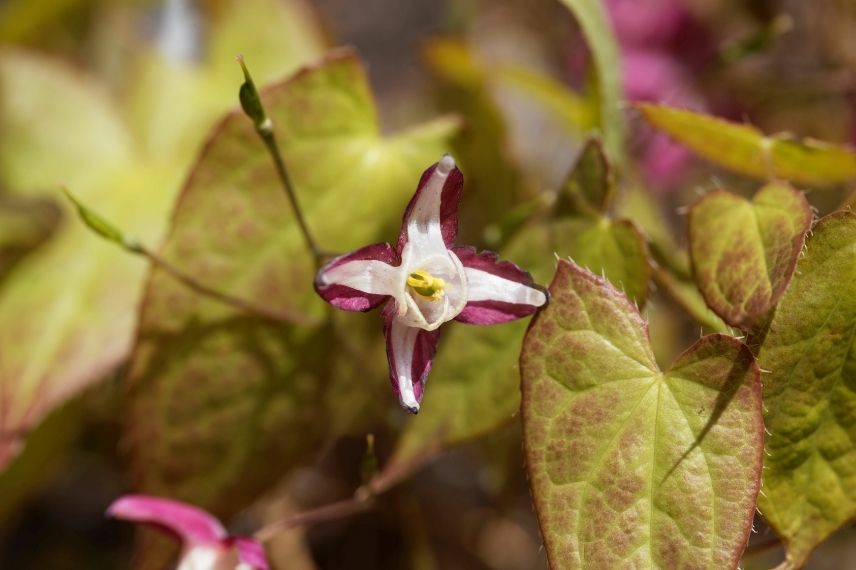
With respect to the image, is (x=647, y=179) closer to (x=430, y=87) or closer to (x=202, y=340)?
(x=430, y=87)

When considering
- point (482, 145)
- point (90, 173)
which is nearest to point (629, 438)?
point (482, 145)

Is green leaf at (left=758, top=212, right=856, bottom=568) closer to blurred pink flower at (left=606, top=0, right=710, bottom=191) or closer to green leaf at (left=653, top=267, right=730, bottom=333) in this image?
green leaf at (left=653, top=267, right=730, bottom=333)

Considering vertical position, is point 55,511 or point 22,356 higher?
point 22,356

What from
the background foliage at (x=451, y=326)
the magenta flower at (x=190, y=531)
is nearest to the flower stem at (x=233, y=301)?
the background foliage at (x=451, y=326)

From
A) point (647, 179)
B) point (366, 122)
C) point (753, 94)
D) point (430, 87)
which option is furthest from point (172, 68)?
point (753, 94)

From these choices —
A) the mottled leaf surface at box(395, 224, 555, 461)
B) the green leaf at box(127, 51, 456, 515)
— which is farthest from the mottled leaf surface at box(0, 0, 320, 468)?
the mottled leaf surface at box(395, 224, 555, 461)

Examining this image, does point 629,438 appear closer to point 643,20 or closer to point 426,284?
point 426,284
